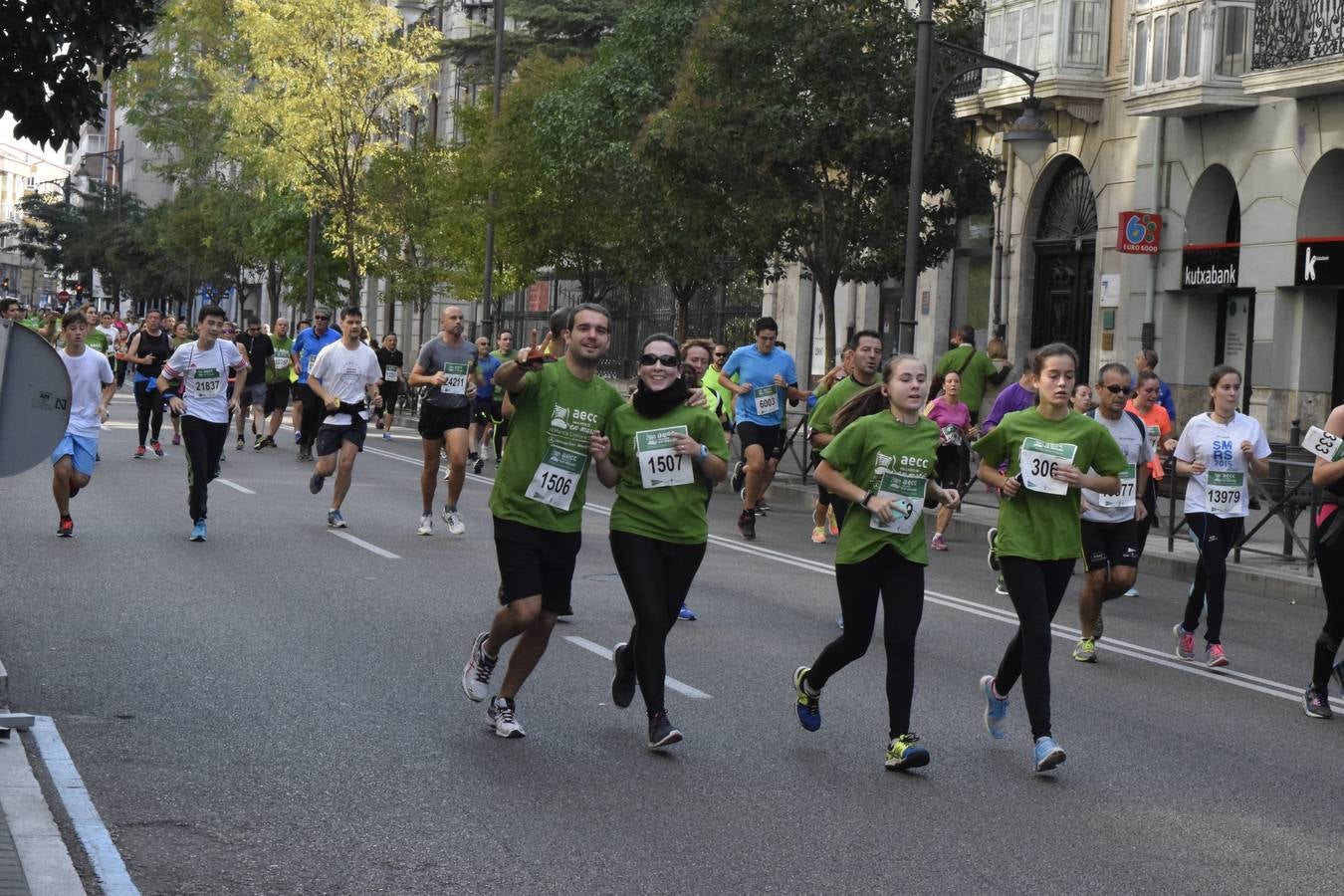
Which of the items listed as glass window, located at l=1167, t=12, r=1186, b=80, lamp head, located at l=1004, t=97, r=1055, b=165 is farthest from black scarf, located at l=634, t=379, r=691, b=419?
glass window, located at l=1167, t=12, r=1186, b=80

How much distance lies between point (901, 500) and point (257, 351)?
21.9m

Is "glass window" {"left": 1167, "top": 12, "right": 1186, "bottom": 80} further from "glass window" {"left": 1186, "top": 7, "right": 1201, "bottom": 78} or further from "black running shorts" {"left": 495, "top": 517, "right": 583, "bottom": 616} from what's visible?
"black running shorts" {"left": 495, "top": 517, "right": 583, "bottom": 616}

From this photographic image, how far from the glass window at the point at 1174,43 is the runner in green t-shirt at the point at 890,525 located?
65.7ft

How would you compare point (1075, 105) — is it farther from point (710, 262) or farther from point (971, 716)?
point (971, 716)

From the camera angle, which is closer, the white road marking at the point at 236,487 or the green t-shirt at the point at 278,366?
the white road marking at the point at 236,487

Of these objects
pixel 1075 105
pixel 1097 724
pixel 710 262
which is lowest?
pixel 1097 724

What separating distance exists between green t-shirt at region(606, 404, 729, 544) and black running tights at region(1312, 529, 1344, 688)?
10.7 ft

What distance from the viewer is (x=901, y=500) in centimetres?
771

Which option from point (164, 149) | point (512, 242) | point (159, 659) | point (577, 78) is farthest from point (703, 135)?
point (164, 149)

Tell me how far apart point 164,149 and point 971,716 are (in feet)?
227

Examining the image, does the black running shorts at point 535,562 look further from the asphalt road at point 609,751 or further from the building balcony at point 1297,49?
the building balcony at point 1297,49

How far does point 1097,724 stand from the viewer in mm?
8922

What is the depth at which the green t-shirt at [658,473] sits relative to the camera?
307 inches

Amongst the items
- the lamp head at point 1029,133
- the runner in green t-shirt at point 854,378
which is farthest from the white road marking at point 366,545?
the lamp head at point 1029,133
